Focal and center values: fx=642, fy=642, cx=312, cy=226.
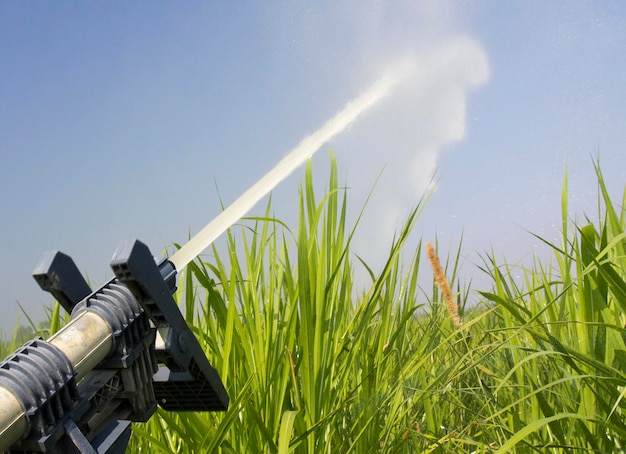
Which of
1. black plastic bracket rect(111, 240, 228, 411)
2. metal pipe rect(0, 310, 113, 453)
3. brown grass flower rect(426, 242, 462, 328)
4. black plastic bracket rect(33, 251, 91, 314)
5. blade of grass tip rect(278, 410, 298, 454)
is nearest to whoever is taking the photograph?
metal pipe rect(0, 310, 113, 453)

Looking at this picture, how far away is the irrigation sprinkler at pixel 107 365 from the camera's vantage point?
2.99 ft

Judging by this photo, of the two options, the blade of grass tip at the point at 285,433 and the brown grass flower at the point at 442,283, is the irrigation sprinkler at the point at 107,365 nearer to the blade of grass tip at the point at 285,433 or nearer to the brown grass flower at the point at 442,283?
the blade of grass tip at the point at 285,433

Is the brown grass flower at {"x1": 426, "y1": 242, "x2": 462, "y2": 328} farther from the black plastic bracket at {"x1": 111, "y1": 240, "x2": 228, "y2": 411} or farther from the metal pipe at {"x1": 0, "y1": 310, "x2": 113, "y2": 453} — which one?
the metal pipe at {"x1": 0, "y1": 310, "x2": 113, "y2": 453}

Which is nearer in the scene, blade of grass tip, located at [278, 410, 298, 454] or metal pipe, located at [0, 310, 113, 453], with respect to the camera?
metal pipe, located at [0, 310, 113, 453]

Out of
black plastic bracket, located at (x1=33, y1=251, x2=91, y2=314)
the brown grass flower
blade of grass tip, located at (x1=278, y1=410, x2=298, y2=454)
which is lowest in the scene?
blade of grass tip, located at (x1=278, y1=410, x2=298, y2=454)

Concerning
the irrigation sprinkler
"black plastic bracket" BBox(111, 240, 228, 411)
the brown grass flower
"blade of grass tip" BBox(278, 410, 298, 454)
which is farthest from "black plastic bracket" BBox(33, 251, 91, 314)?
the brown grass flower

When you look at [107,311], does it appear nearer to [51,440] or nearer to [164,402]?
[51,440]

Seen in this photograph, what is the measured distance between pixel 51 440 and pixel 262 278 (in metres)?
1.13

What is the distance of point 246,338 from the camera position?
1.77m

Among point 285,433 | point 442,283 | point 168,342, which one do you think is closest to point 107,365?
point 168,342

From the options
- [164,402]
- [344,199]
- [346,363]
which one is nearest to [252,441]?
[346,363]

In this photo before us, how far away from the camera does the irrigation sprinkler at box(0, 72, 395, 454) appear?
91cm

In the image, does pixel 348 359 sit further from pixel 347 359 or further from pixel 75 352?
pixel 75 352

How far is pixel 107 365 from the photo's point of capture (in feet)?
3.53
